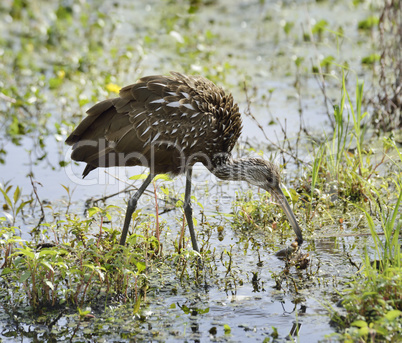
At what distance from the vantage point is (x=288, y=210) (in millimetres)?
4840

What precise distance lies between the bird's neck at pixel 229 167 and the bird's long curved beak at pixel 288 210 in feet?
0.94

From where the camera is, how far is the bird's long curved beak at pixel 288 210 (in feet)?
15.7

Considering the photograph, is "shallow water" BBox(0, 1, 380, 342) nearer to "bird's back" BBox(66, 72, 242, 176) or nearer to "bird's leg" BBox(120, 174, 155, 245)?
"bird's leg" BBox(120, 174, 155, 245)

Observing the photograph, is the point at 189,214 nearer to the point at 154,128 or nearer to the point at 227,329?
the point at 154,128

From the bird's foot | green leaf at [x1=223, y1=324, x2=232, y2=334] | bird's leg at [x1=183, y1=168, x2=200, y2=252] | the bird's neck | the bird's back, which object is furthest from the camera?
the bird's neck

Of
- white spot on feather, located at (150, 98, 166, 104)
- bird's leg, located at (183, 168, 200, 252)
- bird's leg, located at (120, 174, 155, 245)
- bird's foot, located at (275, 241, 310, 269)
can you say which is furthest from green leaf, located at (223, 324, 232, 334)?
white spot on feather, located at (150, 98, 166, 104)

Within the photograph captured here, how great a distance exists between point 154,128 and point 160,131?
1.9 inches

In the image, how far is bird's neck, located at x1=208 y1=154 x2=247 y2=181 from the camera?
5.04 meters

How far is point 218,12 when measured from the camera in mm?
11477

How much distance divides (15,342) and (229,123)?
224cm

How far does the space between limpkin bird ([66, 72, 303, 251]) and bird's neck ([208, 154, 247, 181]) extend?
0.09 m

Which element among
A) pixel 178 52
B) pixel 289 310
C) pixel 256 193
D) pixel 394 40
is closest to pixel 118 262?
pixel 289 310

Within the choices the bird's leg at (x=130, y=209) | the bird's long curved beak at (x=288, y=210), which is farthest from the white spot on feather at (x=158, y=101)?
the bird's long curved beak at (x=288, y=210)

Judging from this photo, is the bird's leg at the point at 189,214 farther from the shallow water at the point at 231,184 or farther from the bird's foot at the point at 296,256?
the bird's foot at the point at 296,256
